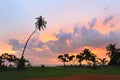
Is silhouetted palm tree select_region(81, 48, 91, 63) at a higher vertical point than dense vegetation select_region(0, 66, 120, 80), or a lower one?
higher

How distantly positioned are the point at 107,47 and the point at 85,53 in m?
13.0

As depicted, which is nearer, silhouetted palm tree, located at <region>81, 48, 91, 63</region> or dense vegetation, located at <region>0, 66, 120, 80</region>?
dense vegetation, located at <region>0, 66, 120, 80</region>

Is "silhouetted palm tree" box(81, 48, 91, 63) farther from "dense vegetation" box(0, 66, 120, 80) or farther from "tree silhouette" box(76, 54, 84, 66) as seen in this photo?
"dense vegetation" box(0, 66, 120, 80)

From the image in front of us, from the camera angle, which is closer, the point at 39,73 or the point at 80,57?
the point at 39,73

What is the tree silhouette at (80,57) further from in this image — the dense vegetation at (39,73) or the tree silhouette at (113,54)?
the dense vegetation at (39,73)

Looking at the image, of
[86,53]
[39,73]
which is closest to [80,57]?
[86,53]

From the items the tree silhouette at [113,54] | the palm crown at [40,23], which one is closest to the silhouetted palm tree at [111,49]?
the tree silhouette at [113,54]

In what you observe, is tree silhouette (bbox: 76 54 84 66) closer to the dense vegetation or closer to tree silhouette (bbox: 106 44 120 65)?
tree silhouette (bbox: 106 44 120 65)

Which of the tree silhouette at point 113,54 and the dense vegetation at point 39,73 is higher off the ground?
the tree silhouette at point 113,54

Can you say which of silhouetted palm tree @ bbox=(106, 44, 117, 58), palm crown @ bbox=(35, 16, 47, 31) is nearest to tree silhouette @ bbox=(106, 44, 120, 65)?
silhouetted palm tree @ bbox=(106, 44, 117, 58)

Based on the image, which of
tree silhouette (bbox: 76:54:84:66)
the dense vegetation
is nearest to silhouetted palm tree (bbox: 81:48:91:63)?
tree silhouette (bbox: 76:54:84:66)

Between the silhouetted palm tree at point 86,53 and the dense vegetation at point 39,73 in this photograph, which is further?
the silhouetted palm tree at point 86,53

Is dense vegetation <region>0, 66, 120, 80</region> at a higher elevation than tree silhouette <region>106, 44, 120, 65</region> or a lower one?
lower

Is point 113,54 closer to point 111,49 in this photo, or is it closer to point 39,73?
point 111,49
